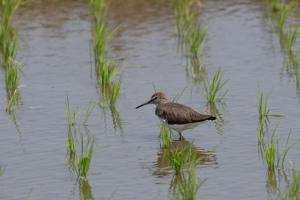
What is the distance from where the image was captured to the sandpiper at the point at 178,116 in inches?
473

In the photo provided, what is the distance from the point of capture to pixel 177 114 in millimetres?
12234

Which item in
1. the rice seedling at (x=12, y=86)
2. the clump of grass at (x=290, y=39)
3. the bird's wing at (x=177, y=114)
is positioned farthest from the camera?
the clump of grass at (x=290, y=39)

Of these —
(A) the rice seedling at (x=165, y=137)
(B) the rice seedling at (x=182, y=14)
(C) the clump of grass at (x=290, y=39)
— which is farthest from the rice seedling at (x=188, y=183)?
(B) the rice seedling at (x=182, y=14)

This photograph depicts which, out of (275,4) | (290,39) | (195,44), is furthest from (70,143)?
(275,4)

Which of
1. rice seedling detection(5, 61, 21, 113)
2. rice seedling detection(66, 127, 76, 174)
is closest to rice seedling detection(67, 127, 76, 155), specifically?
rice seedling detection(66, 127, 76, 174)

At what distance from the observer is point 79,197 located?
33.0 feet

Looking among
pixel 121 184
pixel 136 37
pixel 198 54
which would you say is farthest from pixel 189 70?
pixel 121 184

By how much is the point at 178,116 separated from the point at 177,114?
6cm

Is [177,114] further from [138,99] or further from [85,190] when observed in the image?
[85,190]

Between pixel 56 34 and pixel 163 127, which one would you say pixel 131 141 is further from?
pixel 56 34

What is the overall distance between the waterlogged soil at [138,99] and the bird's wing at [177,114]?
35 cm

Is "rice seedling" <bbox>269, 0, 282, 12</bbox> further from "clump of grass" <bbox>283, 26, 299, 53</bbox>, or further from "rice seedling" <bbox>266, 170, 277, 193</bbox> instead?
"rice seedling" <bbox>266, 170, 277, 193</bbox>

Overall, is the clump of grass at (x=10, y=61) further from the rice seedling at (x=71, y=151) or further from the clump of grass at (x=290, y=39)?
the clump of grass at (x=290, y=39)

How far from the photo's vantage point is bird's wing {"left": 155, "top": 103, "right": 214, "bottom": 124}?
12016mm
